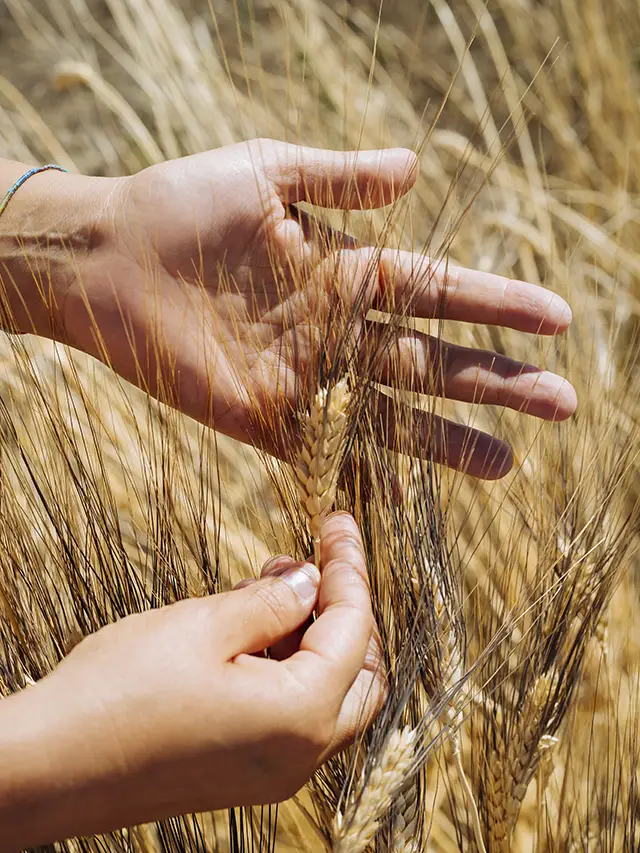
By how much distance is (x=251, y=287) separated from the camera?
84 centimetres

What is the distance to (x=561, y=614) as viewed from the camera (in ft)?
2.32

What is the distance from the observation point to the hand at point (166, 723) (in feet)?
1.67

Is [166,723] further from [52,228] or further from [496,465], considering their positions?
[52,228]

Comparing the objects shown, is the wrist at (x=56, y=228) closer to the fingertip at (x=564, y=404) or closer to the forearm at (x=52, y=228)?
the forearm at (x=52, y=228)

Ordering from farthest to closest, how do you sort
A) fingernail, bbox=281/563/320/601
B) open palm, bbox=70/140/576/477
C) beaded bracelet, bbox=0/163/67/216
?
beaded bracelet, bbox=0/163/67/216, open palm, bbox=70/140/576/477, fingernail, bbox=281/563/320/601

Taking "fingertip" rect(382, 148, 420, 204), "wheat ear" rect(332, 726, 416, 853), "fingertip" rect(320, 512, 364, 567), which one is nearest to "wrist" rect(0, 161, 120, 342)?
"fingertip" rect(382, 148, 420, 204)

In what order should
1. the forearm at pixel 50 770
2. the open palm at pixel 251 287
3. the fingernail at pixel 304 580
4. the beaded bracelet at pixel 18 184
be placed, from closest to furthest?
the forearm at pixel 50 770, the fingernail at pixel 304 580, the open palm at pixel 251 287, the beaded bracelet at pixel 18 184

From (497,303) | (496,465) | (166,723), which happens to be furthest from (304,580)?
(497,303)

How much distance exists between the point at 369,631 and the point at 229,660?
0.11 m

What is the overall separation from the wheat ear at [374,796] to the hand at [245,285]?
0.89 feet

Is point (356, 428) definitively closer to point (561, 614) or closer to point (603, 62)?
point (561, 614)

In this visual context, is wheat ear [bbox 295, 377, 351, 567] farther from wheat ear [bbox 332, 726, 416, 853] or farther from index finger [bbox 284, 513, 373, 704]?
wheat ear [bbox 332, 726, 416, 853]

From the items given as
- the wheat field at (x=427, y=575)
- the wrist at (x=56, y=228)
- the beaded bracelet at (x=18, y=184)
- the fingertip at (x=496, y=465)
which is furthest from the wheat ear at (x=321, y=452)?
the beaded bracelet at (x=18, y=184)

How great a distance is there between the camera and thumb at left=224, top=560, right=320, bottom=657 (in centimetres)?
57
